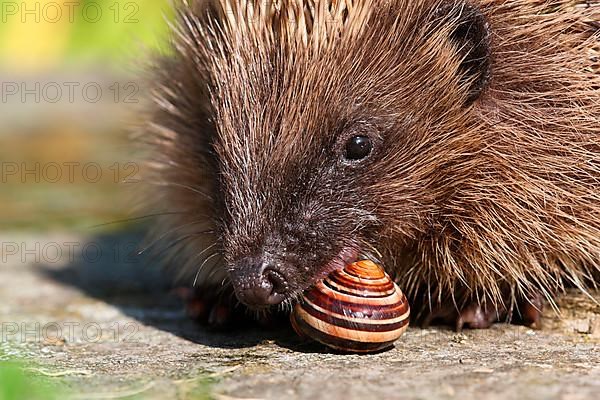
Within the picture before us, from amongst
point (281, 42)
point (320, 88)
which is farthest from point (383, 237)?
point (281, 42)

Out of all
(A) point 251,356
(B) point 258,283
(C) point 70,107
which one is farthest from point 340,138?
(C) point 70,107

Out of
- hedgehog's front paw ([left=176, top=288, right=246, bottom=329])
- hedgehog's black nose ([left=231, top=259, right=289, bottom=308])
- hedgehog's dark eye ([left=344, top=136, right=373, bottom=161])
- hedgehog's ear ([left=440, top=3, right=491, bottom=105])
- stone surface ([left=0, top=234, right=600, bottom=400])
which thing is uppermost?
hedgehog's ear ([left=440, top=3, right=491, bottom=105])

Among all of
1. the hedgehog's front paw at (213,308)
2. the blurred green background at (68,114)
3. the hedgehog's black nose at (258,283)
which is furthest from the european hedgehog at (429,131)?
the blurred green background at (68,114)

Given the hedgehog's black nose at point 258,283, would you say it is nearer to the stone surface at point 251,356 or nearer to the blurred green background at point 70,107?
the stone surface at point 251,356

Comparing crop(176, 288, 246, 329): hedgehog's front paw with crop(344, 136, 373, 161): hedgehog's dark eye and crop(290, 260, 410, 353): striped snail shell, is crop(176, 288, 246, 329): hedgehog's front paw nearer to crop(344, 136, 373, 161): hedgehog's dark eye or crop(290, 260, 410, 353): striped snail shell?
crop(290, 260, 410, 353): striped snail shell

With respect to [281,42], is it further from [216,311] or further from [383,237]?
[216,311]

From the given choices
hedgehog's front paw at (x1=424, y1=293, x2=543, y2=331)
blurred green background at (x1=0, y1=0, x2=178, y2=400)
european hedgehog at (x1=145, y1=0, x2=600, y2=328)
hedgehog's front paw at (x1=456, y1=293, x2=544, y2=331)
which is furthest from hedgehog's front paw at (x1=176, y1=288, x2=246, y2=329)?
hedgehog's front paw at (x1=456, y1=293, x2=544, y2=331)
